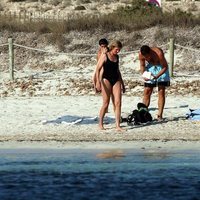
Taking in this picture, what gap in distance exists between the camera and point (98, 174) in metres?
13.3

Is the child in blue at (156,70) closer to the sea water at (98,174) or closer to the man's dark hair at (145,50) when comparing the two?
the man's dark hair at (145,50)

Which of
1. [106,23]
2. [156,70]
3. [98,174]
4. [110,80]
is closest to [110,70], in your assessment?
[110,80]

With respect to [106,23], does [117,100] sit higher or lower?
higher

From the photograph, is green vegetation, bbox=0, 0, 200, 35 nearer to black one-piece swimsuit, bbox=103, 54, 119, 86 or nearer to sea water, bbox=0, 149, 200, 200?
black one-piece swimsuit, bbox=103, 54, 119, 86

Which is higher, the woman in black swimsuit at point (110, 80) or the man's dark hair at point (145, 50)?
the man's dark hair at point (145, 50)

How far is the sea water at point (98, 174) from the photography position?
12086mm

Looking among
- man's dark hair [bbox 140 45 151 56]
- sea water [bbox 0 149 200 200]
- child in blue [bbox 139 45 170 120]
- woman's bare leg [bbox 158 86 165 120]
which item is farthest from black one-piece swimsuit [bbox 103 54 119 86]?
sea water [bbox 0 149 200 200]

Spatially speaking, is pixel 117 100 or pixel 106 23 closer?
pixel 117 100

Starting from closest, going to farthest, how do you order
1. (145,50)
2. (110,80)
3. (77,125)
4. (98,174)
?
(98,174)
(110,80)
(145,50)
(77,125)

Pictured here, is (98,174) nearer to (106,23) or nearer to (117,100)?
(117,100)

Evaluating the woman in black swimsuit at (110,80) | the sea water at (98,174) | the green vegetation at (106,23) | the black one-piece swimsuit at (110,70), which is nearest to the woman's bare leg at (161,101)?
the woman in black swimsuit at (110,80)

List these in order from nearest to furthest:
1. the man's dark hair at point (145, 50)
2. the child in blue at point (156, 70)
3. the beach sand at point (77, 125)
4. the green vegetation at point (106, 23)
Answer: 1. the beach sand at point (77, 125)
2. the man's dark hair at point (145, 50)
3. the child in blue at point (156, 70)
4. the green vegetation at point (106, 23)

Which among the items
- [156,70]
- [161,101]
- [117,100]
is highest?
[156,70]

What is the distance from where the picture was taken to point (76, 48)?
3038 centimetres
